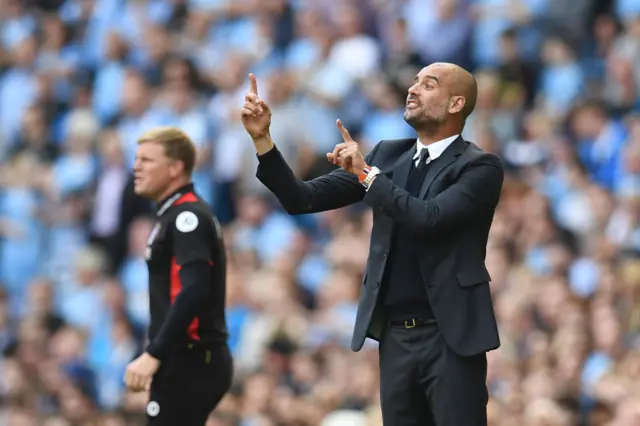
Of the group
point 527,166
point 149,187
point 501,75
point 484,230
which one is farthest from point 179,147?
point 501,75

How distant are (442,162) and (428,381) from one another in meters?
0.92

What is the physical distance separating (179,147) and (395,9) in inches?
287

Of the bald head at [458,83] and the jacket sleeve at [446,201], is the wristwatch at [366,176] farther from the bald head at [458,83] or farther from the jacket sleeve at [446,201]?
the bald head at [458,83]

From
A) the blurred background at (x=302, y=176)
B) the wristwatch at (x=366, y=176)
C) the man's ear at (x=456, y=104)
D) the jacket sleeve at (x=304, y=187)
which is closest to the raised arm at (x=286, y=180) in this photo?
the jacket sleeve at (x=304, y=187)

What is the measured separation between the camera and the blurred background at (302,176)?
391 inches

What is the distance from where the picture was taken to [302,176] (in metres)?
12.5

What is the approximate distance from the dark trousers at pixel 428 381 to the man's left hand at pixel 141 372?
138 cm

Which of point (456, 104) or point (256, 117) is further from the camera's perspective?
point (456, 104)

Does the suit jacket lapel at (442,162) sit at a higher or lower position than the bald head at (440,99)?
lower

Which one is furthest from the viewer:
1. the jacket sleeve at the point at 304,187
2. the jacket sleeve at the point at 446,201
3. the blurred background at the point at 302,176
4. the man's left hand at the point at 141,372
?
the blurred background at the point at 302,176

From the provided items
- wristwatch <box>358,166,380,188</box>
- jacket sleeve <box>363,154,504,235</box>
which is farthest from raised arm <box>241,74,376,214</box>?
jacket sleeve <box>363,154,504,235</box>

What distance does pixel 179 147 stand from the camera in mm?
7168

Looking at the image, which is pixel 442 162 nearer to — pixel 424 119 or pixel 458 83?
pixel 424 119

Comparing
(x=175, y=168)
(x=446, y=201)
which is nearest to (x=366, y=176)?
(x=446, y=201)
